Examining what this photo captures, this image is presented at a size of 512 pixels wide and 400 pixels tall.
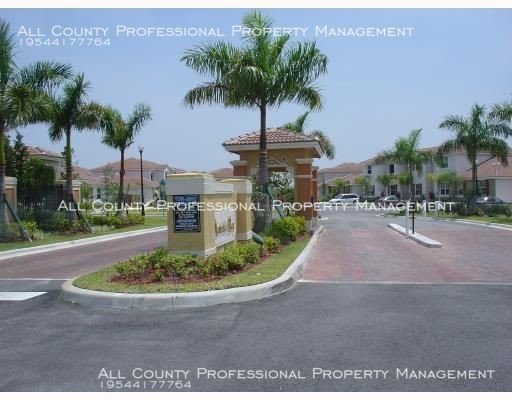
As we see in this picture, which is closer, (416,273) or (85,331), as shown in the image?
(85,331)

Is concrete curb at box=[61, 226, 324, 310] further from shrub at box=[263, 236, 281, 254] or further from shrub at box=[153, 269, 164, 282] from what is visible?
shrub at box=[263, 236, 281, 254]

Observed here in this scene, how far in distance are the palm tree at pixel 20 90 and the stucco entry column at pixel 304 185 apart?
9802mm

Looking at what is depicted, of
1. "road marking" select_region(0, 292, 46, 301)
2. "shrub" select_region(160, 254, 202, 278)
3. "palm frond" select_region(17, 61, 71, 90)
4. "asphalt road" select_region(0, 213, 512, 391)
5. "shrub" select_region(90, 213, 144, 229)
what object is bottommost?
"asphalt road" select_region(0, 213, 512, 391)

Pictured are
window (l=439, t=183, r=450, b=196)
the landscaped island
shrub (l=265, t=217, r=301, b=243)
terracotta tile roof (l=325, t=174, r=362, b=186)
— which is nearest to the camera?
the landscaped island

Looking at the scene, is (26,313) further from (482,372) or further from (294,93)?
(294,93)

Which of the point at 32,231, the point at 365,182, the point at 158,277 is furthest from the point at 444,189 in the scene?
the point at 158,277

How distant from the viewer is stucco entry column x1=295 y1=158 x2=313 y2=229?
21.3 m

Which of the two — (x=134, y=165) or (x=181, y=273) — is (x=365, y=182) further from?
(x=181, y=273)

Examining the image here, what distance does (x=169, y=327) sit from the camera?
22.1 ft

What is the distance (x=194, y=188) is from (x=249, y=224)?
425 cm

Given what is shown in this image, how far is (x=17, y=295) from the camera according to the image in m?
9.18

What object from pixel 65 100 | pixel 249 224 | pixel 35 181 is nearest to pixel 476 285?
pixel 249 224

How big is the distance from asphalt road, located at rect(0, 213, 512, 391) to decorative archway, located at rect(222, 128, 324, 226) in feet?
42.5

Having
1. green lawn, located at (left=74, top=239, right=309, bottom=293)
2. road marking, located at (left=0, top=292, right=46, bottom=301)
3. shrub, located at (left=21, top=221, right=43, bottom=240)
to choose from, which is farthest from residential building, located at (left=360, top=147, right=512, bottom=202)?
road marking, located at (left=0, top=292, right=46, bottom=301)
